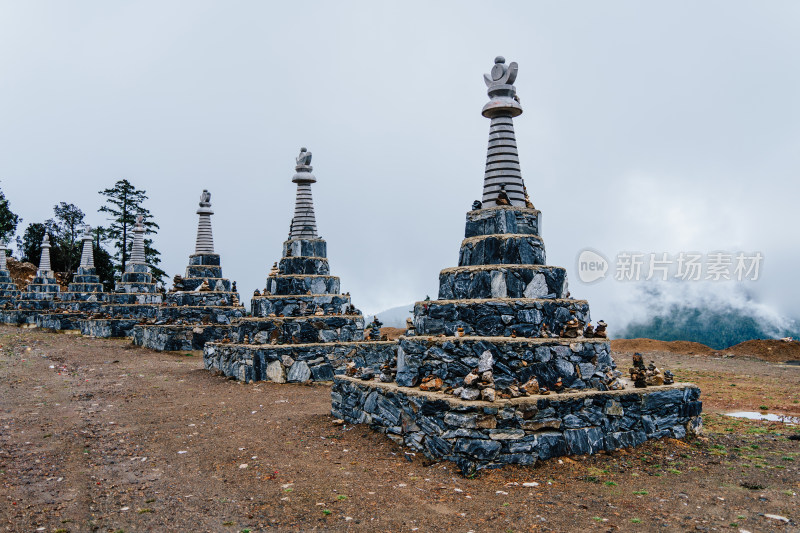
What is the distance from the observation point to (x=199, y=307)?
27.8 m

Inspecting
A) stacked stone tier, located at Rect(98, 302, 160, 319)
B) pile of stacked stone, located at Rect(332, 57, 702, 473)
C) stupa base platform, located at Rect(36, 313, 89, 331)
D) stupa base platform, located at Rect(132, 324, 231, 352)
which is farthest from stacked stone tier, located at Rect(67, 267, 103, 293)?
pile of stacked stone, located at Rect(332, 57, 702, 473)

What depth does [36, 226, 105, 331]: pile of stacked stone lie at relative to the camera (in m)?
36.3

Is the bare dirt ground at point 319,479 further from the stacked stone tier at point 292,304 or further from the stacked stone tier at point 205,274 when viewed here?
the stacked stone tier at point 205,274

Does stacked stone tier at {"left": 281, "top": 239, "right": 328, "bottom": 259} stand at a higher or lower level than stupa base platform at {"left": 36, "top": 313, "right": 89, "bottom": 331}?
higher

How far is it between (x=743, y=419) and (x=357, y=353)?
35.0 feet

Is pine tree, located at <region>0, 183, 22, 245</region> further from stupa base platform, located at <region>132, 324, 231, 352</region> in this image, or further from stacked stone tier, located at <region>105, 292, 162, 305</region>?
stupa base platform, located at <region>132, 324, 231, 352</region>

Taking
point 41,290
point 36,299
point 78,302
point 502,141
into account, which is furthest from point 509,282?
point 41,290

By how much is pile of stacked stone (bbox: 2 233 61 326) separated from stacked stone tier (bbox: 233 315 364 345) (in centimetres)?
2894

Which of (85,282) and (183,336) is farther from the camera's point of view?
(85,282)

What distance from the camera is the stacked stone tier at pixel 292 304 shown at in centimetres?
1923

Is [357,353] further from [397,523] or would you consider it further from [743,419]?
[397,523]

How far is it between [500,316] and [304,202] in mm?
12926

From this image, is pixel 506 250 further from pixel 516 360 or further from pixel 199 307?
pixel 199 307

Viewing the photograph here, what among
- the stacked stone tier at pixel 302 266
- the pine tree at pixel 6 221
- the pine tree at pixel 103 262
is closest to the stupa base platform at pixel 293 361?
the stacked stone tier at pixel 302 266
